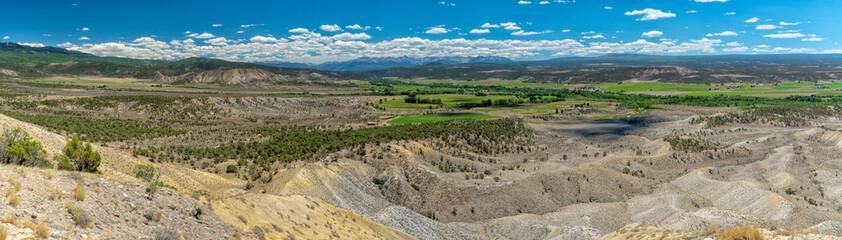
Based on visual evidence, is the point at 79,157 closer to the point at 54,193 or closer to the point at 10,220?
the point at 54,193

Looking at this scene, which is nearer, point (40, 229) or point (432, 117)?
point (40, 229)

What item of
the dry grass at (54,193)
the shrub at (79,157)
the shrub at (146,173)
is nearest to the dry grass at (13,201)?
the dry grass at (54,193)

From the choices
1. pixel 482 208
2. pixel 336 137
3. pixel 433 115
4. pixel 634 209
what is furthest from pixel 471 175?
pixel 433 115

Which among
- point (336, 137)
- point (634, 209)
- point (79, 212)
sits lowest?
point (634, 209)

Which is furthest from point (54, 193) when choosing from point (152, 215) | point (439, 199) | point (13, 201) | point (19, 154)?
point (439, 199)

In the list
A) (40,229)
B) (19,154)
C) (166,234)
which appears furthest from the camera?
(19,154)

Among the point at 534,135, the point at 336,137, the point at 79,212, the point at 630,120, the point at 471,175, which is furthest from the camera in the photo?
the point at 630,120

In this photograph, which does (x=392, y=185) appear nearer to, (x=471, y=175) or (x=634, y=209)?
(x=471, y=175)
